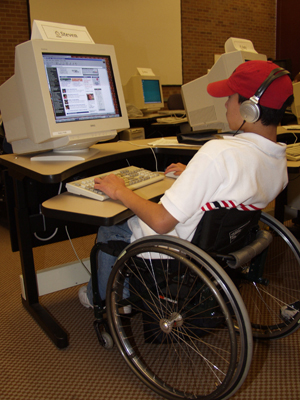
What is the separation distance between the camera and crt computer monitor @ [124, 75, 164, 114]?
173 inches

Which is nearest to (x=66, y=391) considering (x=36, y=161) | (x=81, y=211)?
(x=81, y=211)

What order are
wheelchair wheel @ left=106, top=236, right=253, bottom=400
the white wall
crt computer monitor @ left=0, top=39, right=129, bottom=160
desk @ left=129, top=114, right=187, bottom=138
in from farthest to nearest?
the white wall < desk @ left=129, top=114, right=187, bottom=138 < crt computer monitor @ left=0, top=39, right=129, bottom=160 < wheelchair wheel @ left=106, top=236, right=253, bottom=400

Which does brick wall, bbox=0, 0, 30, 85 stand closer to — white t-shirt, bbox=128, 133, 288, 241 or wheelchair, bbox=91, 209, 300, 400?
wheelchair, bbox=91, 209, 300, 400

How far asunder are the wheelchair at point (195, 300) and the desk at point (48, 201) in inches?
7.0

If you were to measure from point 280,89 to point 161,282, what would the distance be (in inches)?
27.8

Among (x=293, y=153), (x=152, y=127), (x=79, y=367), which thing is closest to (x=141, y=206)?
(x=79, y=367)

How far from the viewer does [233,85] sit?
1.04 metres

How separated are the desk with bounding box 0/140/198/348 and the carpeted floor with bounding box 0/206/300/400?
8 centimetres

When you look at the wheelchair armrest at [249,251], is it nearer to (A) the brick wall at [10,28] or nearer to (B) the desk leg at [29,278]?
(B) the desk leg at [29,278]

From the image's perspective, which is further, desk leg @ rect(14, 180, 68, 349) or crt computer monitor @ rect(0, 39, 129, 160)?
desk leg @ rect(14, 180, 68, 349)

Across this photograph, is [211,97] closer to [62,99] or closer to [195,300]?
[62,99]

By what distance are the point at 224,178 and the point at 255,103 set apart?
9.6 inches

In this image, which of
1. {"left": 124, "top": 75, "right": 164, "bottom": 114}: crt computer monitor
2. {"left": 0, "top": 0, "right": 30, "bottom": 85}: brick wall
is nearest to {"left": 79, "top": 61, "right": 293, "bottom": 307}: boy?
{"left": 124, "top": 75, "right": 164, "bottom": 114}: crt computer monitor

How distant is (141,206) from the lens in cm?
107
